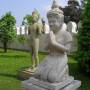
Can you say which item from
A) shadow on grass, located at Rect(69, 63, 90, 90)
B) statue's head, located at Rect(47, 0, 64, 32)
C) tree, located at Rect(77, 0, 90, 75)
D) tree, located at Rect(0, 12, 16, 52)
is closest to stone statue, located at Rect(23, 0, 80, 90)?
statue's head, located at Rect(47, 0, 64, 32)

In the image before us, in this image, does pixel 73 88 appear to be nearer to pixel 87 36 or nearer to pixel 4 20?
pixel 87 36

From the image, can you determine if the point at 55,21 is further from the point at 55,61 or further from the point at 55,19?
the point at 55,61

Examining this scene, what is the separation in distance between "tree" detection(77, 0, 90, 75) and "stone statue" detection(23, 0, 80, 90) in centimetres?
453

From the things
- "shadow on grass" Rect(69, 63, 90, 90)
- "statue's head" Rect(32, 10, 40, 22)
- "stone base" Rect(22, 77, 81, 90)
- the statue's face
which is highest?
"statue's head" Rect(32, 10, 40, 22)

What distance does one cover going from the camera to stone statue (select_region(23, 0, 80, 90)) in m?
4.07

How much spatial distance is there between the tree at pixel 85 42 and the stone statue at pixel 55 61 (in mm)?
4525

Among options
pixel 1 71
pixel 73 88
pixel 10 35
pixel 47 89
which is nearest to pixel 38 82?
pixel 47 89

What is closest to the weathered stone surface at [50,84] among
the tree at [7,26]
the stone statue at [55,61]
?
the stone statue at [55,61]

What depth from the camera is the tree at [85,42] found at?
8688 mm

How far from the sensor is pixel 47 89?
4.02 meters

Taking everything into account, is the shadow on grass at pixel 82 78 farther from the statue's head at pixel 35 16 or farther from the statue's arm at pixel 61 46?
the statue's arm at pixel 61 46

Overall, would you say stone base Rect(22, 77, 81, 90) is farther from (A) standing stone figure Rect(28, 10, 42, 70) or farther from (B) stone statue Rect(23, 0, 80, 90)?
(A) standing stone figure Rect(28, 10, 42, 70)

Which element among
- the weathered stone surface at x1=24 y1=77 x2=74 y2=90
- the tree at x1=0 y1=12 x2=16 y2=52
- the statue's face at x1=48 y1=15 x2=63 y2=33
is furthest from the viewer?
the tree at x1=0 y1=12 x2=16 y2=52

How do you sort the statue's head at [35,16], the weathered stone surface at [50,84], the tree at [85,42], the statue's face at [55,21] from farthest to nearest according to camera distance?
1. the tree at [85,42]
2. the statue's head at [35,16]
3. the statue's face at [55,21]
4. the weathered stone surface at [50,84]
